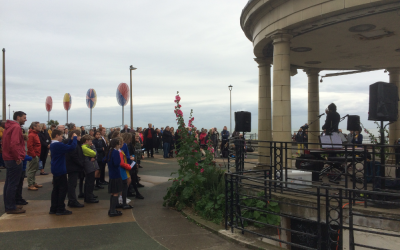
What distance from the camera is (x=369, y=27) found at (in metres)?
9.55

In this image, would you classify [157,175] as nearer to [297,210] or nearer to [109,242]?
[297,210]

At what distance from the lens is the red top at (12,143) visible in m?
6.27

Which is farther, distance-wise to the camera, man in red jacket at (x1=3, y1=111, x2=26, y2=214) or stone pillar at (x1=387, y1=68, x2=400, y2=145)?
stone pillar at (x1=387, y1=68, x2=400, y2=145)

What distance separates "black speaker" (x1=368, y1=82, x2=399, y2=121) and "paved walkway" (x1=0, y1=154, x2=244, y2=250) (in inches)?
160

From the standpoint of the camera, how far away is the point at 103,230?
5484 millimetres

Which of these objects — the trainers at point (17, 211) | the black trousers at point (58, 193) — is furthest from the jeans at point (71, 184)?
the trainers at point (17, 211)

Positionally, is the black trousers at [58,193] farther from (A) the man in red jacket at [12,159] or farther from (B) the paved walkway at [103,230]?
(A) the man in red jacket at [12,159]

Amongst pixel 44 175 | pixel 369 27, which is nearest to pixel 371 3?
pixel 369 27

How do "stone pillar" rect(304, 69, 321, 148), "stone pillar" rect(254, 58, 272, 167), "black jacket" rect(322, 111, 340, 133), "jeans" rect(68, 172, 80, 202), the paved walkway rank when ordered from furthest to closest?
1. "stone pillar" rect(304, 69, 321, 148)
2. "stone pillar" rect(254, 58, 272, 167)
3. "black jacket" rect(322, 111, 340, 133)
4. "jeans" rect(68, 172, 80, 202)
5. the paved walkway

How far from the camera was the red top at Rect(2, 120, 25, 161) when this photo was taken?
6.27 m

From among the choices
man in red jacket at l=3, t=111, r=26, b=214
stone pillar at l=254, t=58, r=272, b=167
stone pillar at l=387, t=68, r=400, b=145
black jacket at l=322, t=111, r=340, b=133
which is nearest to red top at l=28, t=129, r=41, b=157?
man in red jacket at l=3, t=111, r=26, b=214

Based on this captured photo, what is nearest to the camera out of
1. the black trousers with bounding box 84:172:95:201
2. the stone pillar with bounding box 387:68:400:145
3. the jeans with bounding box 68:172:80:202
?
the jeans with bounding box 68:172:80:202

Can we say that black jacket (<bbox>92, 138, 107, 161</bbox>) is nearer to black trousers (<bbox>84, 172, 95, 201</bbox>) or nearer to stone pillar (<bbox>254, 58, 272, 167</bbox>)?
black trousers (<bbox>84, 172, 95, 201</bbox>)

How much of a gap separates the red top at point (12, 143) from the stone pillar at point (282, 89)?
7104 mm
